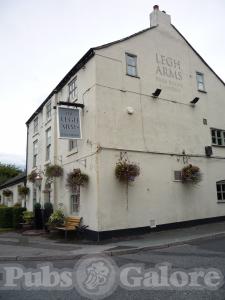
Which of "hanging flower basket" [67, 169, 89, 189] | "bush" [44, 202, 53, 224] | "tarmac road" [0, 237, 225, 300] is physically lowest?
"tarmac road" [0, 237, 225, 300]

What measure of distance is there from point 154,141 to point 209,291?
9.29 m

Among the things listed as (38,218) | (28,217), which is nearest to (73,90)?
(38,218)

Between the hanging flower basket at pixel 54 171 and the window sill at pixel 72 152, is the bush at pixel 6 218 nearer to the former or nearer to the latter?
the hanging flower basket at pixel 54 171

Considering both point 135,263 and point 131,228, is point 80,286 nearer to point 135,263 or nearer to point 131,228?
point 135,263

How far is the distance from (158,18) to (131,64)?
151 inches

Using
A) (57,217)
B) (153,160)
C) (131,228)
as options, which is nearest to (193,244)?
(131,228)

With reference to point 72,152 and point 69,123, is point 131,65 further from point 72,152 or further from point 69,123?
point 72,152

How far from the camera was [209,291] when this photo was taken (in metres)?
5.38

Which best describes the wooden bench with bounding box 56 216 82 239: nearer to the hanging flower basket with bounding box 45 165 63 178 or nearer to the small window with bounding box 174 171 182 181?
the hanging flower basket with bounding box 45 165 63 178

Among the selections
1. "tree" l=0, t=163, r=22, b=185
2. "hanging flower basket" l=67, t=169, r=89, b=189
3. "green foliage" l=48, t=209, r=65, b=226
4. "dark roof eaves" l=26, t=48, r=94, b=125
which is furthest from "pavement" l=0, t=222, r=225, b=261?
"tree" l=0, t=163, r=22, b=185

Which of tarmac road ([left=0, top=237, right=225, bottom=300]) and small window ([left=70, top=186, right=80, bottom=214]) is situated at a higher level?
small window ([left=70, top=186, right=80, bottom=214])

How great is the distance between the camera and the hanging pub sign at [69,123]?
12.7m

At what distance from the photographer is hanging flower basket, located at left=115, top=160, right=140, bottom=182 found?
1214 cm

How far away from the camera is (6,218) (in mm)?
18781
